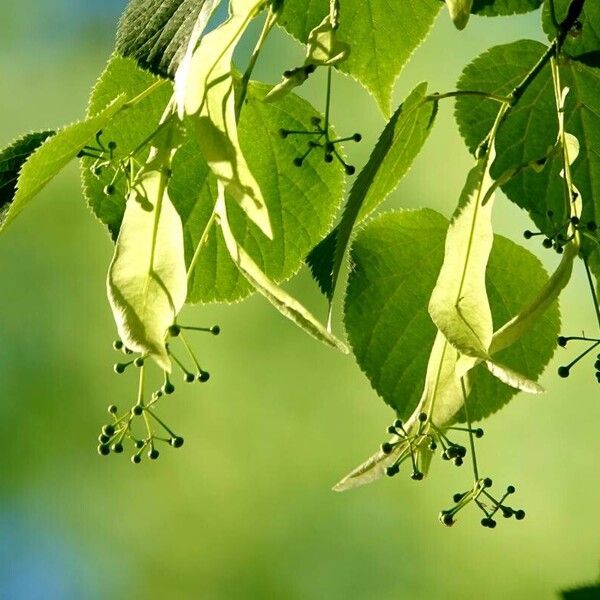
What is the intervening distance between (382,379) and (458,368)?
0.31m

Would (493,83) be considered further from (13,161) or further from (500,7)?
(13,161)

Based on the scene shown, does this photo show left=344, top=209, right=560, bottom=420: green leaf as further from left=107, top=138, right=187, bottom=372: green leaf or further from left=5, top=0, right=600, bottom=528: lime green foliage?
left=107, top=138, right=187, bottom=372: green leaf

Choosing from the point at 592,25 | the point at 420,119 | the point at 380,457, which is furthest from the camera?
the point at 592,25

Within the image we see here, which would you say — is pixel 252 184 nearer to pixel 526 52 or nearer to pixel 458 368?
pixel 458 368

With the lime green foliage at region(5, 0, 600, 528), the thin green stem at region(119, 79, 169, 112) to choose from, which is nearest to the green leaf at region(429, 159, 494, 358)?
the lime green foliage at region(5, 0, 600, 528)

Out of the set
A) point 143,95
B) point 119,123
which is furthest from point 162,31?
point 119,123

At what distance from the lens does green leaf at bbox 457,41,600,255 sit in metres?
0.93

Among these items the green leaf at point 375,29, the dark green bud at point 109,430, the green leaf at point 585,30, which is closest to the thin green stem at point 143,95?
the green leaf at point 375,29

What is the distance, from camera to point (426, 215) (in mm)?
957

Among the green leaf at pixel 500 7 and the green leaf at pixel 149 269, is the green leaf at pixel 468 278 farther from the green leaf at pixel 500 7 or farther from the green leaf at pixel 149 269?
the green leaf at pixel 500 7

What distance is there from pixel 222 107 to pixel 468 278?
17 centimetres

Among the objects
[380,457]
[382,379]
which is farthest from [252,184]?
[382,379]

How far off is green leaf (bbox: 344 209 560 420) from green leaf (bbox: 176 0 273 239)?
1.11 ft

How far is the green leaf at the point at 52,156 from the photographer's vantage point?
2.37 feet
